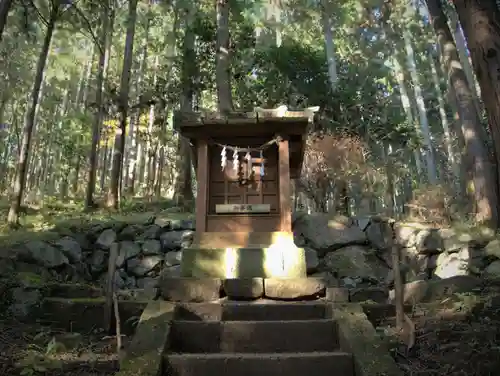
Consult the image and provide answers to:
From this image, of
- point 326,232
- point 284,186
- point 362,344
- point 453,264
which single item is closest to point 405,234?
point 453,264

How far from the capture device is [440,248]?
11.2 metres

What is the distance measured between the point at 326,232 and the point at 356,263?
131cm

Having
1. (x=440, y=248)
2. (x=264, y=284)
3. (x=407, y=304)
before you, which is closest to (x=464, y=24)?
(x=407, y=304)

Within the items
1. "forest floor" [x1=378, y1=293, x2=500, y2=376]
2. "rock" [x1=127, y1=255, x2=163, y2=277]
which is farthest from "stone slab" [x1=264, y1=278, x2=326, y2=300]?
"rock" [x1=127, y1=255, x2=163, y2=277]

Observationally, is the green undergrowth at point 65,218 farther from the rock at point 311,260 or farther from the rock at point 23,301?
the rock at point 311,260

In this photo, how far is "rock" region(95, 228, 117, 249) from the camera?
11.7 metres

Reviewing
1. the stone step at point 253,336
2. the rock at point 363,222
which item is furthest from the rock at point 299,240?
the stone step at point 253,336

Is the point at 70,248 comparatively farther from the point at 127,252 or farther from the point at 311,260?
the point at 311,260

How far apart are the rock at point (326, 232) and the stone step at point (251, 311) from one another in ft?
21.7

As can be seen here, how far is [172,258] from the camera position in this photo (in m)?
11.7

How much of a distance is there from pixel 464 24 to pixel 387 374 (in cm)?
423

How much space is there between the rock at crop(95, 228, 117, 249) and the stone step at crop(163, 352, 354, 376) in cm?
821

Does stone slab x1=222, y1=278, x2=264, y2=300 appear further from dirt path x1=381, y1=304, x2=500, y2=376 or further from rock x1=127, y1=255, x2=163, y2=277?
rock x1=127, y1=255, x2=163, y2=277

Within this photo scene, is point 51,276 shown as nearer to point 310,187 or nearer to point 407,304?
point 407,304
